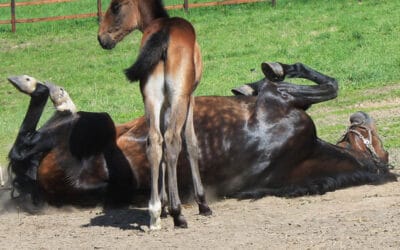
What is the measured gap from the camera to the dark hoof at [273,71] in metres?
9.04

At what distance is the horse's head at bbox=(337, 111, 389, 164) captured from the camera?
9102 millimetres

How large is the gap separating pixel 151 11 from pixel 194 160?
1196 mm

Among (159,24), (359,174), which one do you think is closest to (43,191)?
(159,24)

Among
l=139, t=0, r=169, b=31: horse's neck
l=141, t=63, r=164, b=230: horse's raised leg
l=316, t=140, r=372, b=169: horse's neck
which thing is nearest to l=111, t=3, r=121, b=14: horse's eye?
l=139, t=0, r=169, b=31: horse's neck

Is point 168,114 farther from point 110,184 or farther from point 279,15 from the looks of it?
point 279,15

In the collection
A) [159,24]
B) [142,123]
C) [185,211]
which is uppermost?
[159,24]

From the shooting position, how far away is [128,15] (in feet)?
25.3

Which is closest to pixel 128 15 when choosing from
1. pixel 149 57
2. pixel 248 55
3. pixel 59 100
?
pixel 149 57

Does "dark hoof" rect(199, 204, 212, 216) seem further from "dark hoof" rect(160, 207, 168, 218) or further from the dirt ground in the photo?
"dark hoof" rect(160, 207, 168, 218)

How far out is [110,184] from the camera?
826cm

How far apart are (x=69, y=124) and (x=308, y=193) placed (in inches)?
82.3

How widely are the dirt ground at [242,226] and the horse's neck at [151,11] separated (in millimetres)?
1548

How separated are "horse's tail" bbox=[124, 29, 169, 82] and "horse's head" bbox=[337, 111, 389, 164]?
2.59 m

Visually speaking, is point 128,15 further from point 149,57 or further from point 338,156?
point 338,156
